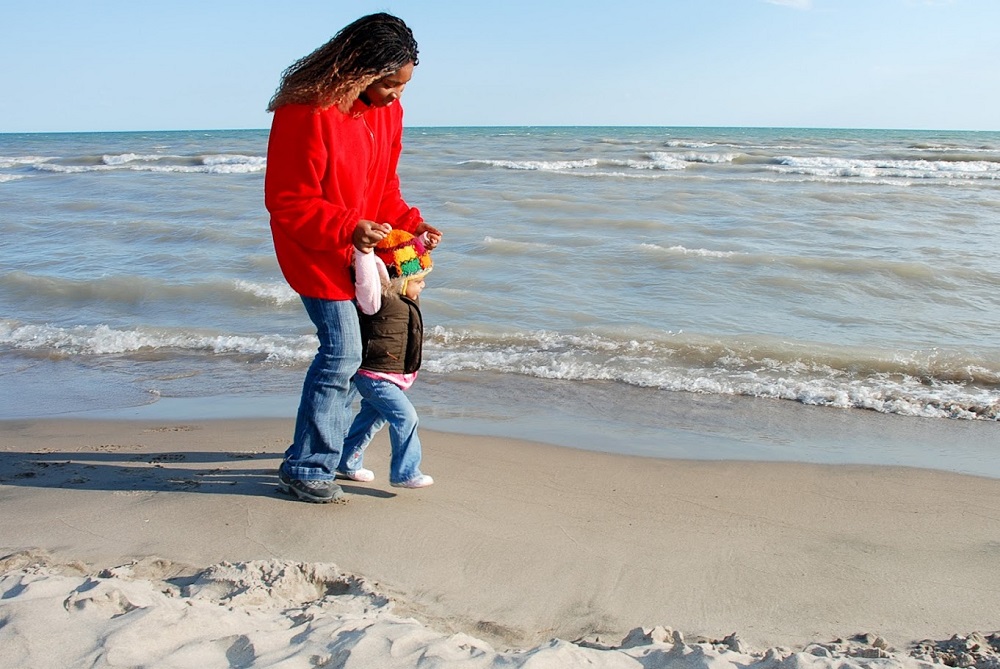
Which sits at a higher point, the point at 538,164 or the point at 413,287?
the point at 538,164

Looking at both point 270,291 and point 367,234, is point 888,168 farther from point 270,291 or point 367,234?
point 367,234

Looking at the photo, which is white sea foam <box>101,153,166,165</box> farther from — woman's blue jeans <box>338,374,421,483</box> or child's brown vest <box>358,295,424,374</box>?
child's brown vest <box>358,295,424,374</box>

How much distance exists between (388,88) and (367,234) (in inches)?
22.6

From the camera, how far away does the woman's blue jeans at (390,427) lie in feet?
11.3

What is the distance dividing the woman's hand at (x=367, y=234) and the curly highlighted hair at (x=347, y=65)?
0.44 m

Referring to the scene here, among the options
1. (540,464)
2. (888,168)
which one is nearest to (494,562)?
(540,464)

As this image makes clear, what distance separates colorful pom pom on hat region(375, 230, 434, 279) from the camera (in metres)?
3.36

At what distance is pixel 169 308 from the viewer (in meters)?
7.52

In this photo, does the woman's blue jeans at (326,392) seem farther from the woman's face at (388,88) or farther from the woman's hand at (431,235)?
the woman's face at (388,88)

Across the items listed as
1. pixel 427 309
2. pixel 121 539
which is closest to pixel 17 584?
pixel 121 539

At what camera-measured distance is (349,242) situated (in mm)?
3043

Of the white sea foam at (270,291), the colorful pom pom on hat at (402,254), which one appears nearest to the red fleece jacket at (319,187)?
the colorful pom pom on hat at (402,254)

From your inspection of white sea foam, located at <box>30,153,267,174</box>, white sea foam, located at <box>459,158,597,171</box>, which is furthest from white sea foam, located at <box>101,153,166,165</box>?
white sea foam, located at <box>459,158,597,171</box>

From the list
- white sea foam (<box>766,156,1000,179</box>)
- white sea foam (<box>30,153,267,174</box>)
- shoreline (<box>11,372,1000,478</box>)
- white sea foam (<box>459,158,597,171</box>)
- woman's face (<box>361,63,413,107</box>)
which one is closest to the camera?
woman's face (<box>361,63,413,107</box>)
